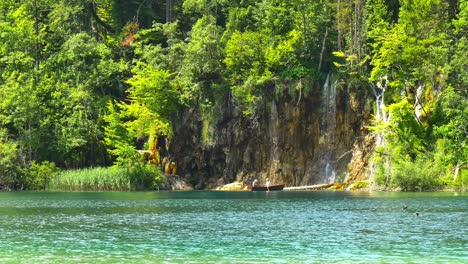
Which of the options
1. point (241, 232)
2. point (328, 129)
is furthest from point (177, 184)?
point (241, 232)

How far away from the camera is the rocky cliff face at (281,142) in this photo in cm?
7315

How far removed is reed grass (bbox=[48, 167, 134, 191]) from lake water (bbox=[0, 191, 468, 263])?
68.9ft

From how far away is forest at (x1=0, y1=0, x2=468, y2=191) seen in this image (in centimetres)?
6619

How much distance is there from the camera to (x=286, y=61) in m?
77.1

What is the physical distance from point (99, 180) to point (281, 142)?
17778mm

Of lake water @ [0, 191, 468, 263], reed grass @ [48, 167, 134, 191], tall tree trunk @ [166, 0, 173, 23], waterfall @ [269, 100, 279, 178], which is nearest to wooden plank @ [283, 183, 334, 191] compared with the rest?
waterfall @ [269, 100, 279, 178]

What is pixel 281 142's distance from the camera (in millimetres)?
75562

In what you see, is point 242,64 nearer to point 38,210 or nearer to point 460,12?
point 460,12

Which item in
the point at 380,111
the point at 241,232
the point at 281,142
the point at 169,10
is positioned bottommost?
the point at 241,232

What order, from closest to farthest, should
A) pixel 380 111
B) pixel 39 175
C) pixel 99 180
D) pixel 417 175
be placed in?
pixel 417 175 < pixel 380 111 < pixel 99 180 < pixel 39 175

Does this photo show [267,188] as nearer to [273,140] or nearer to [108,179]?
[273,140]

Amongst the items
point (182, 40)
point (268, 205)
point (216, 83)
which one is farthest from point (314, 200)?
point (182, 40)

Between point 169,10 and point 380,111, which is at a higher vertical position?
point 169,10

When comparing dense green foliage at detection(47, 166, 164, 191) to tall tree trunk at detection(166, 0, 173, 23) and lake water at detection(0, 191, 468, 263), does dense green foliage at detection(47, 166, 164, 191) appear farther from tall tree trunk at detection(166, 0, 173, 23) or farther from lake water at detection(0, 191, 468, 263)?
lake water at detection(0, 191, 468, 263)
